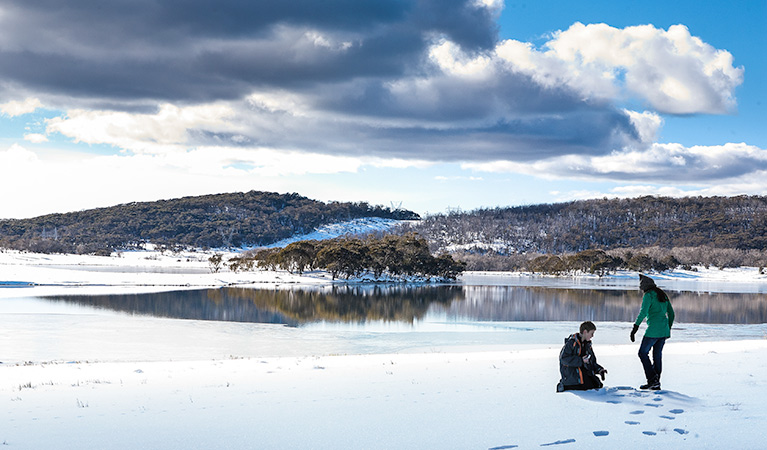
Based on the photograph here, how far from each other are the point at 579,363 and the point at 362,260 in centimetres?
8163

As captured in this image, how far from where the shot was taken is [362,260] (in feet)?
299

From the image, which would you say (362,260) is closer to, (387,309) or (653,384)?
(387,309)

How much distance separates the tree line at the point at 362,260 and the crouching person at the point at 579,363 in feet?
257

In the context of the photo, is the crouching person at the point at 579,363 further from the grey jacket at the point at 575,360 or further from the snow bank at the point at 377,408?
the snow bank at the point at 377,408

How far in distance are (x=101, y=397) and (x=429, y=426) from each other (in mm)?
5306

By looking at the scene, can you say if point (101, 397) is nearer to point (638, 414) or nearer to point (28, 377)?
point (28, 377)

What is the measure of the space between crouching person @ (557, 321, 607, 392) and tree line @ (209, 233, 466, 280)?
7824 centimetres

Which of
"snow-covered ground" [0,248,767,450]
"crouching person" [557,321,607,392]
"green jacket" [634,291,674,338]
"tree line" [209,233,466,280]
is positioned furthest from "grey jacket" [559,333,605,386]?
"tree line" [209,233,466,280]

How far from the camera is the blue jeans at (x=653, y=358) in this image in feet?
34.0

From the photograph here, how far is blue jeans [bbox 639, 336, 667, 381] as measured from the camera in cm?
1036

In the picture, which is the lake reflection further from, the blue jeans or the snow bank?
the blue jeans

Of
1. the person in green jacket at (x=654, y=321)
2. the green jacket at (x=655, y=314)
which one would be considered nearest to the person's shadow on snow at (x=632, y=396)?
the person in green jacket at (x=654, y=321)

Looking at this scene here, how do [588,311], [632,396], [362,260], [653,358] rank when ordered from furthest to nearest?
[362,260] → [588,311] → [653,358] → [632,396]

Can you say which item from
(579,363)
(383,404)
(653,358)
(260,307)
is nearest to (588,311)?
(260,307)
